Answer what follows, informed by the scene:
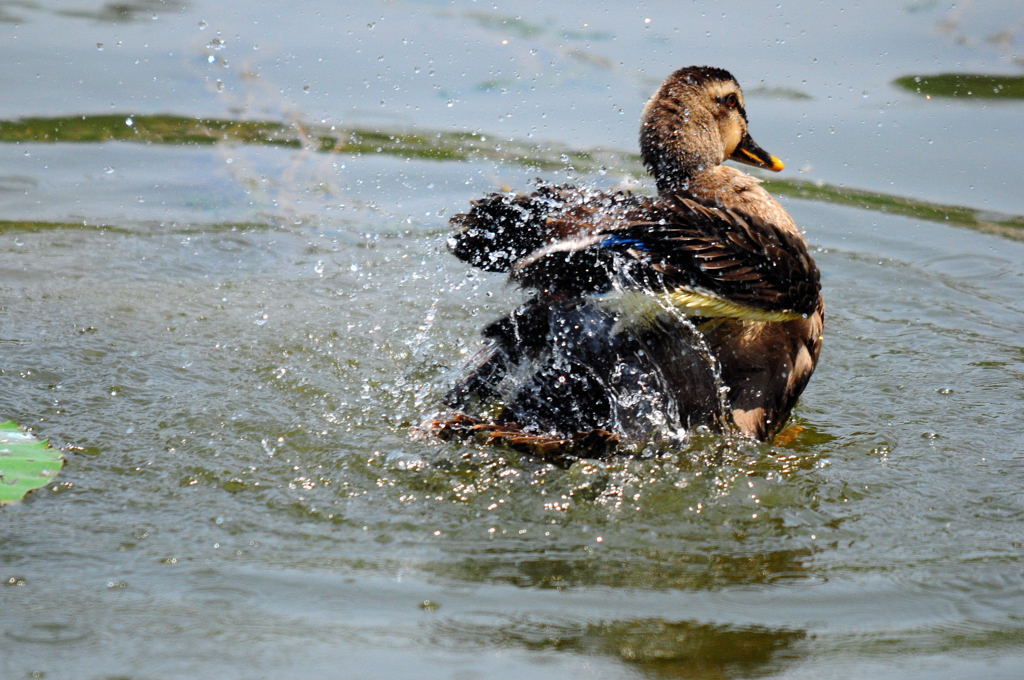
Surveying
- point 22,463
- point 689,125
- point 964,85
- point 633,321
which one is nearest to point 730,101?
point 689,125

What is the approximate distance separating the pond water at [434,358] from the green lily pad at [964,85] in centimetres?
4

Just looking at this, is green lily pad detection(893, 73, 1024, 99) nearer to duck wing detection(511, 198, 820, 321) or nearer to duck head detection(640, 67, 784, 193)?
duck head detection(640, 67, 784, 193)

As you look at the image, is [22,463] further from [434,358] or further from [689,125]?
[689,125]

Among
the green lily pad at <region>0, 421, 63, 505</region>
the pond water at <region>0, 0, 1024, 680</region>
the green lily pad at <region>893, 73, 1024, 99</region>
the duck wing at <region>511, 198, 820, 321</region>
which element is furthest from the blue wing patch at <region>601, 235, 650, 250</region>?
the green lily pad at <region>893, 73, 1024, 99</region>

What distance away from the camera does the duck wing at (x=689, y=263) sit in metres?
3.89

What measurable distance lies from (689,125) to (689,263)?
1210mm

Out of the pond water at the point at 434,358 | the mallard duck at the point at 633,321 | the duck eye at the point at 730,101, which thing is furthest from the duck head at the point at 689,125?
the pond water at the point at 434,358

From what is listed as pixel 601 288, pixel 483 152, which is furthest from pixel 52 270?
pixel 601 288

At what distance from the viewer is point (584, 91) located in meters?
8.02

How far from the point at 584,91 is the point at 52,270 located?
360 centimetres

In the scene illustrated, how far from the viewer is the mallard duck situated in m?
3.95

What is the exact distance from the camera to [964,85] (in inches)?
313

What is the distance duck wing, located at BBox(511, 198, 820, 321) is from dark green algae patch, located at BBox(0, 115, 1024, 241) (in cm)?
324

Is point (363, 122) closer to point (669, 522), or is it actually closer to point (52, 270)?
point (52, 270)
